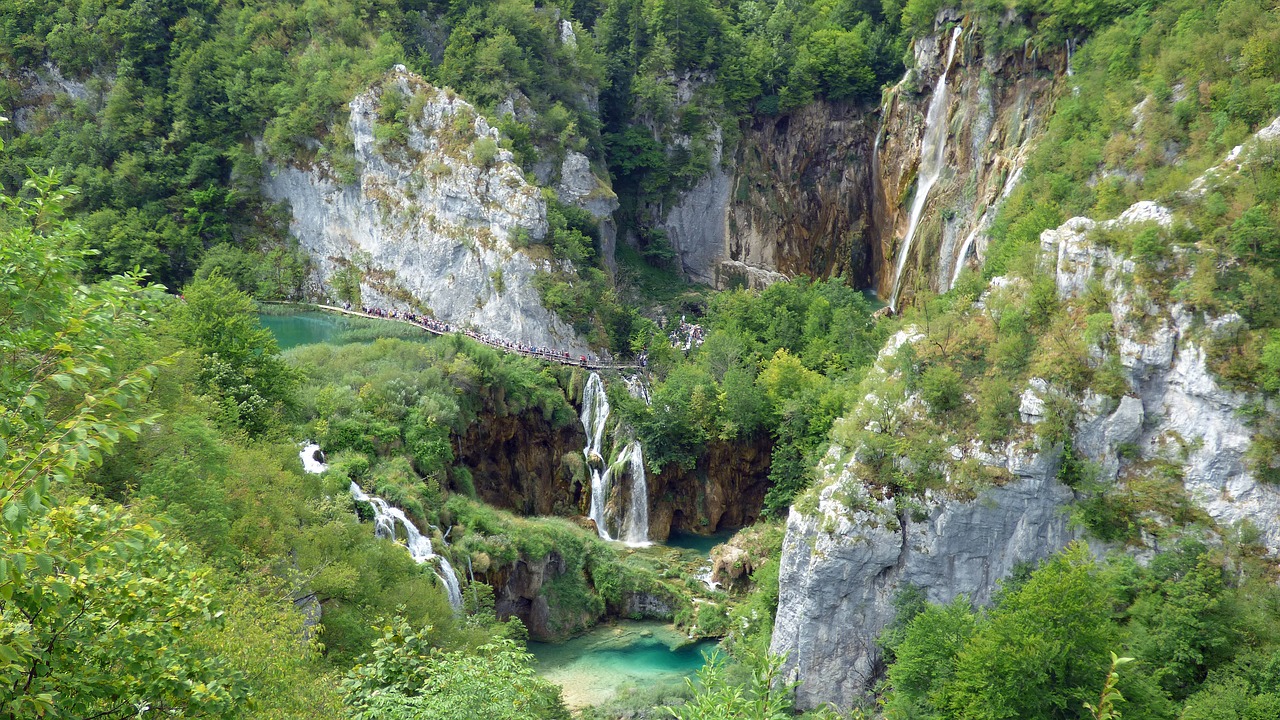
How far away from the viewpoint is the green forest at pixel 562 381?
26.8 feet

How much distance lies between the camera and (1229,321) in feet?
73.8

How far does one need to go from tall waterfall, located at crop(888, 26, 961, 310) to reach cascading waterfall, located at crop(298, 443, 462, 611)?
2819 centimetres

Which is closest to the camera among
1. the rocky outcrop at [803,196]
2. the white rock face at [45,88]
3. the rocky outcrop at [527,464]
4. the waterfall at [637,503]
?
the rocky outcrop at [527,464]

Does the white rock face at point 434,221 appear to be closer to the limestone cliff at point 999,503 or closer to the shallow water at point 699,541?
the shallow water at point 699,541

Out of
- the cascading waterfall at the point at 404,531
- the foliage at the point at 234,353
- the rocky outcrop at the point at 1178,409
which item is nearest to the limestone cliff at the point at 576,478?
the cascading waterfall at the point at 404,531

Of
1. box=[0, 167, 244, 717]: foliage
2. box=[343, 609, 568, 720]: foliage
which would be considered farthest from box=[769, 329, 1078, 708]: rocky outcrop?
box=[0, 167, 244, 717]: foliage

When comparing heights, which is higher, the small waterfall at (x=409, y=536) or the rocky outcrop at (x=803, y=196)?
the rocky outcrop at (x=803, y=196)

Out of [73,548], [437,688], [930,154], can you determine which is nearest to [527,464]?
[930,154]

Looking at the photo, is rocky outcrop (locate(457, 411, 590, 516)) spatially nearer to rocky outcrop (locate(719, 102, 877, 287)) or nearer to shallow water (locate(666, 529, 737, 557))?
shallow water (locate(666, 529, 737, 557))

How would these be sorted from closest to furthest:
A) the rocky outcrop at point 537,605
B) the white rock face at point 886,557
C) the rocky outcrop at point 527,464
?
1. the white rock face at point 886,557
2. the rocky outcrop at point 537,605
3. the rocky outcrop at point 527,464

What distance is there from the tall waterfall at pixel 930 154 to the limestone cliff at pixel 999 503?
805 inches

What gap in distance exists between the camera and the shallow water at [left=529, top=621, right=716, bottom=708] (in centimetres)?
2616

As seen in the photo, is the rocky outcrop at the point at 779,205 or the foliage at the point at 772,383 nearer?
the foliage at the point at 772,383

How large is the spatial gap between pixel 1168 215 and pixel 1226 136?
152 inches
